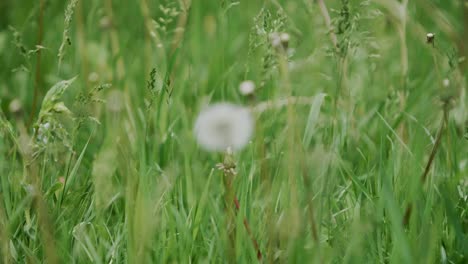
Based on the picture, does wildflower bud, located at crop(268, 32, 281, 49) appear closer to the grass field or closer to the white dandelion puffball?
the grass field

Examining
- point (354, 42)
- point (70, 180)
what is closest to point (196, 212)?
point (70, 180)

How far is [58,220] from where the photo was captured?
3.77ft

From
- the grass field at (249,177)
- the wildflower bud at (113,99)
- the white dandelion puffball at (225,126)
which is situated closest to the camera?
the grass field at (249,177)

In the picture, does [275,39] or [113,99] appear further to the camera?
[113,99]

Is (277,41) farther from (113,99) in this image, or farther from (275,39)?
(113,99)

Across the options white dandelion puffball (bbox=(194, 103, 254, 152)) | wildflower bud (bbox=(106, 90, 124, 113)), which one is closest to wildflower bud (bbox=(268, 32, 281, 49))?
white dandelion puffball (bbox=(194, 103, 254, 152))

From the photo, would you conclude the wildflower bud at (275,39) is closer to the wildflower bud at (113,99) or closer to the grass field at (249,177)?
the grass field at (249,177)

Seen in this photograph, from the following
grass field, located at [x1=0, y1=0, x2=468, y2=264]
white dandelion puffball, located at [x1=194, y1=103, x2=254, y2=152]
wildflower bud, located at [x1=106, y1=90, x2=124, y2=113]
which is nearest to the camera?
grass field, located at [x1=0, y1=0, x2=468, y2=264]

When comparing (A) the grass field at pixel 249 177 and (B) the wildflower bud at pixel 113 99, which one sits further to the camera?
(B) the wildflower bud at pixel 113 99

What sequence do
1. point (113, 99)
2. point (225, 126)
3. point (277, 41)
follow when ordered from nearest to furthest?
point (277, 41), point (225, 126), point (113, 99)

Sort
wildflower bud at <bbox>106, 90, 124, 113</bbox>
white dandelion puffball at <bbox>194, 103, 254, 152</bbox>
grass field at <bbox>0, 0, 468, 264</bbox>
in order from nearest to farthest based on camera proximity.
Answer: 1. grass field at <bbox>0, 0, 468, 264</bbox>
2. white dandelion puffball at <bbox>194, 103, 254, 152</bbox>
3. wildflower bud at <bbox>106, 90, 124, 113</bbox>

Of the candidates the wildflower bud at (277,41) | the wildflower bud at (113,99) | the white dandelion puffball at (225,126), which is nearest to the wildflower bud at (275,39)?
the wildflower bud at (277,41)

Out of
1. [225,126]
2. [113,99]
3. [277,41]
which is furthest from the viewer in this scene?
[113,99]

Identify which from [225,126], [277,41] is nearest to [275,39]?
[277,41]
